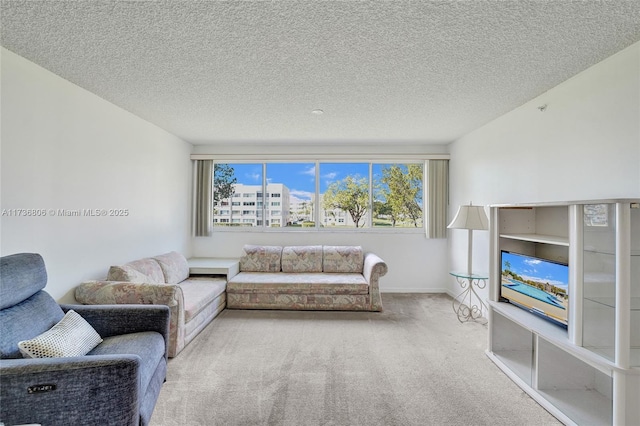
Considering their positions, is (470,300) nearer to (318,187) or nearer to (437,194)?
(437,194)

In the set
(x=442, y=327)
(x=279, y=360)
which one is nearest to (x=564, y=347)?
(x=442, y=327)

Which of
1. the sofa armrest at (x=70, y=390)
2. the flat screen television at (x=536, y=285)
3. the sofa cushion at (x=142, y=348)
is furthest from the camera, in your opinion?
the flat screen television at (x=536, y=285)

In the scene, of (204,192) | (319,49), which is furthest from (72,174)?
(319,49)

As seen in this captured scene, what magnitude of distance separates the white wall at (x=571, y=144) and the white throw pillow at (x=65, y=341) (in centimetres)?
367

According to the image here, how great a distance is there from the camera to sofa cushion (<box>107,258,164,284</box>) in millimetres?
3000

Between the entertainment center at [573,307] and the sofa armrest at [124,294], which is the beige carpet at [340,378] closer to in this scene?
the entertainment center at [573,307]

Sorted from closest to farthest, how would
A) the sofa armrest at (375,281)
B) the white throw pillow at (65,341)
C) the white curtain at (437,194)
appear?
1. the white throw pillow at (65,341)
2. the sofa armrest at (375,281)
3. the white curtain at (437,194)

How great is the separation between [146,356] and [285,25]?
2247mm

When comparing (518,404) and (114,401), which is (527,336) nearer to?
(518,404)

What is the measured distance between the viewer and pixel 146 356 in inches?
69.0

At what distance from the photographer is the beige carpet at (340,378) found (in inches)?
71.6

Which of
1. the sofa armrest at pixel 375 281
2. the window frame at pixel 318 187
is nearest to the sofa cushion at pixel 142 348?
the sofa armrest at pixel 375 281

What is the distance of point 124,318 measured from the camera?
2018 mm

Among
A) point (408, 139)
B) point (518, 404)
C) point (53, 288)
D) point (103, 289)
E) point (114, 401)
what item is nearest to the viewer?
point (114, 401)
